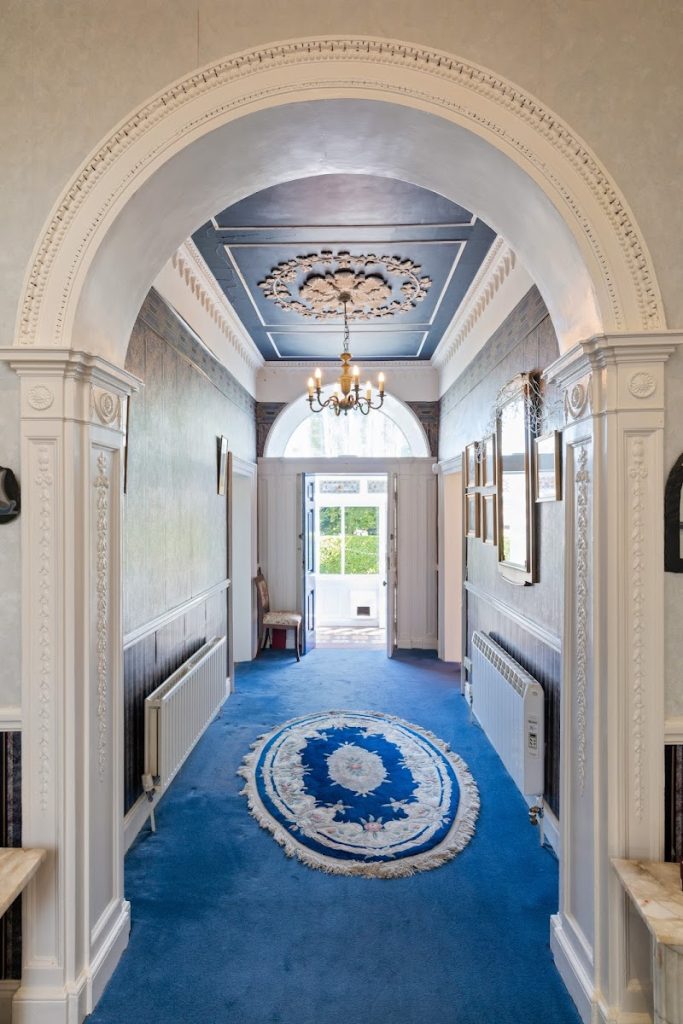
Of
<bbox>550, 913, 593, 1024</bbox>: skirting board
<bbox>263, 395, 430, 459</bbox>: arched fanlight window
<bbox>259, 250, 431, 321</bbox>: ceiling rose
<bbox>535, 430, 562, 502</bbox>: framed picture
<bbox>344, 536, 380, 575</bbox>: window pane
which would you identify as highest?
<bbox>259, 250, 431, 321</bbox>: ceiling rose

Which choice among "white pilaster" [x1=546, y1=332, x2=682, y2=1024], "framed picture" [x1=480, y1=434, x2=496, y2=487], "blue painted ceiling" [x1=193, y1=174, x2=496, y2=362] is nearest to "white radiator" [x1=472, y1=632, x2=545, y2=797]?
"white pilaster" [x1=546, y1=332, x2=682, y2=1024]

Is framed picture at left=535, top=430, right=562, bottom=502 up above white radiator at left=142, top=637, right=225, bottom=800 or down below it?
above

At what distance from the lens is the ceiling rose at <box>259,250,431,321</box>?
13.5 feet

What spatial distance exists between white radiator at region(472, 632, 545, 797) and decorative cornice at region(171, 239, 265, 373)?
3399 mm

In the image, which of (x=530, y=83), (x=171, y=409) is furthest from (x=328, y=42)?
Answer: (x=171, y=409)

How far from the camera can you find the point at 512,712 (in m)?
3.26

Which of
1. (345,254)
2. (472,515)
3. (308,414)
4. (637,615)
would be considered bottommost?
(637,615)

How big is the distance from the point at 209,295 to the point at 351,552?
5.46 meters

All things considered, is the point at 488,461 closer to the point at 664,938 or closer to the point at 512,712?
the point at 512,712

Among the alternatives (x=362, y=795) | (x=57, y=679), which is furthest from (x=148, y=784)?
(x=57, y=679)

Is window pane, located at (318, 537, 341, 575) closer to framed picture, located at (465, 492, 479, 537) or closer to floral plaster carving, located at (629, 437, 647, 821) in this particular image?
framed picture, located at (465, 492, 479, 537)

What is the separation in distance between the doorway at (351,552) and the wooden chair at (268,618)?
6.50 ft

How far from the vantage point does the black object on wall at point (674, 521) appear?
5.98 ft

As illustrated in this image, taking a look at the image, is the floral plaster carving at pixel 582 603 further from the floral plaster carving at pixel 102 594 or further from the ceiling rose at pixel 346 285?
the ceiling rose at pixel 346 285
